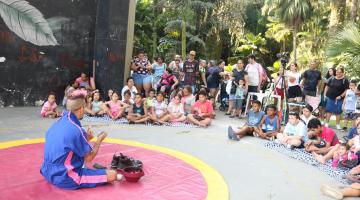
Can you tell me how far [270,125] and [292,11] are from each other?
51.8 ft

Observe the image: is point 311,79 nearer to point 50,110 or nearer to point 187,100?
point 187,100

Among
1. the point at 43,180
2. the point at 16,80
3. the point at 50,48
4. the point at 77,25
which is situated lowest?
the point at 43,180

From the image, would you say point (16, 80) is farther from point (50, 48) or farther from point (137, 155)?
point (137, 155)

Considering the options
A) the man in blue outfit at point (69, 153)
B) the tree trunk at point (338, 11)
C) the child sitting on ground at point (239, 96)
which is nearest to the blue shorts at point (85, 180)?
the man in blue outfit at point (69, 153)

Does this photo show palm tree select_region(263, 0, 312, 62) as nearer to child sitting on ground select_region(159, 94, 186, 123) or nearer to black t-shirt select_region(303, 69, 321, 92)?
black t-shirt select_region(303, 69, 321, 92)

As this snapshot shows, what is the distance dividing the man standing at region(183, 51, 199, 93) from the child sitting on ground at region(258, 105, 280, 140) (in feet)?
10.1

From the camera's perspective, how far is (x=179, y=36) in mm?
18828

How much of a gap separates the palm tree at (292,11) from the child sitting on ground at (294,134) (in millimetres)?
15803

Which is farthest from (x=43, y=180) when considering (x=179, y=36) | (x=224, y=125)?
(x=179, y=36)

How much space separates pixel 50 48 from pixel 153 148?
5.15 meters

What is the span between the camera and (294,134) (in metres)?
6.69

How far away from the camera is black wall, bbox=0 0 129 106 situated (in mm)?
9445

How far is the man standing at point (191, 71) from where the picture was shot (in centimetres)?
997

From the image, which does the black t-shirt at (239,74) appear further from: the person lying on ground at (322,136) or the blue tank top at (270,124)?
the person lying on ground at (322,136)
